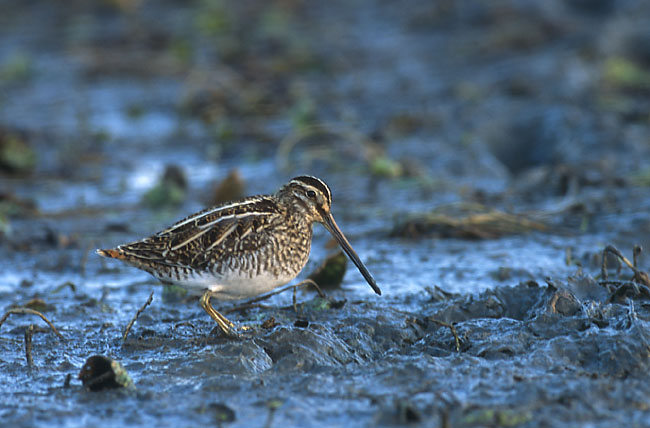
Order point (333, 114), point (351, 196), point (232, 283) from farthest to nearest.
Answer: point (333, 114) < point (351, 196) < point (232, 283)

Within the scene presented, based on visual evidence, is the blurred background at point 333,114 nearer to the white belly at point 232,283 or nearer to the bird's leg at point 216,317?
the white belly at point 232,283

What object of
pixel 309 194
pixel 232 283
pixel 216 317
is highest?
pixel 309 194

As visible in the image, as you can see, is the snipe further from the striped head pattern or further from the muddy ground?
the muddy ground

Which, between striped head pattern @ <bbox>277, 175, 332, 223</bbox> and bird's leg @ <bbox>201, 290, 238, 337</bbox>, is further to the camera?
striped head pattern @ <bbox>277, 175, 332, 223</bbox>

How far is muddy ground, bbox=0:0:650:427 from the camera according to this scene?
4543 mm

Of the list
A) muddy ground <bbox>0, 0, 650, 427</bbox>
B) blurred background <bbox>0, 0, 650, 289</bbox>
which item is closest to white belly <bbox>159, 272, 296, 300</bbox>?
muddy ground <bbox>0, 0, 650, 427</bbox>

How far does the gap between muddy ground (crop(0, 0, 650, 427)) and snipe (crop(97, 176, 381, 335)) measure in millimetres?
325

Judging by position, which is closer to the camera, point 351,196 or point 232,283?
point 232,283

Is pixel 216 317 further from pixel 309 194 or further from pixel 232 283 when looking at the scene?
pixel 309 194

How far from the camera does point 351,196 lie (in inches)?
Result: 362

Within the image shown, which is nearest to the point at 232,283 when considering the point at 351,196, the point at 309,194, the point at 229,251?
the point at 229,251

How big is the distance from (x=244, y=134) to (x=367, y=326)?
21.5ft

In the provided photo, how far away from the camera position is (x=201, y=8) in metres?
18.4

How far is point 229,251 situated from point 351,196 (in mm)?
3990
